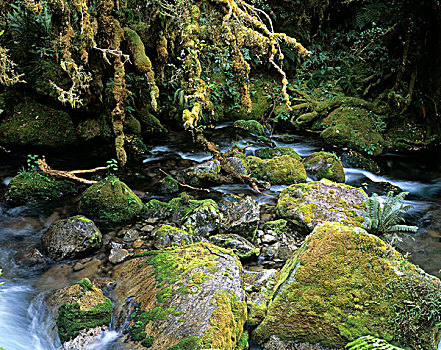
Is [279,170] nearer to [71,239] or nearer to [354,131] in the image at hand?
[354,131]

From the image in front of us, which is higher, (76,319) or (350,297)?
(350,297)

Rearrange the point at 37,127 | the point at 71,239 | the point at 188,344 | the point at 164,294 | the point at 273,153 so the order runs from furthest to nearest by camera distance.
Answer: the point at 273,153
the point at 37,127
the point at 71,239
the point at 164,294
the point at 188,344

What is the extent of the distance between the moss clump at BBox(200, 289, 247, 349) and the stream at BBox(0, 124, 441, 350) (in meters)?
1.05

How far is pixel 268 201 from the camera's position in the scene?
21.5 ft

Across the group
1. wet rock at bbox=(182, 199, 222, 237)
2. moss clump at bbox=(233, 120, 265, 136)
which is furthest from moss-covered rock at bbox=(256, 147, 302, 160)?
wet rock at bbox=(182, 199, 222, 237)

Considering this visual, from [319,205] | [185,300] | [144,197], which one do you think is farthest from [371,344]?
[144,197]

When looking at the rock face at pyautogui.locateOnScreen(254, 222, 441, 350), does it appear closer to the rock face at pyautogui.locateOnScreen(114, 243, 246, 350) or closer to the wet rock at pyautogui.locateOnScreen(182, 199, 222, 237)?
the rock face at pyautogui.locateOnScreen(114, 243, 246, 350)

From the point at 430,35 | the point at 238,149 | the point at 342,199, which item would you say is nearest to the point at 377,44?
the point at 430,35

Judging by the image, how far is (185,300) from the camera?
302cm

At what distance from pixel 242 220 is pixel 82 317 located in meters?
2.78

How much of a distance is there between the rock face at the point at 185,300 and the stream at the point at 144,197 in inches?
16.4

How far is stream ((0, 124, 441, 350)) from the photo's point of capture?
3.56 metres

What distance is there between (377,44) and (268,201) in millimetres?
10179

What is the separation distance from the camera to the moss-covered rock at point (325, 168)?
768 centimetres
